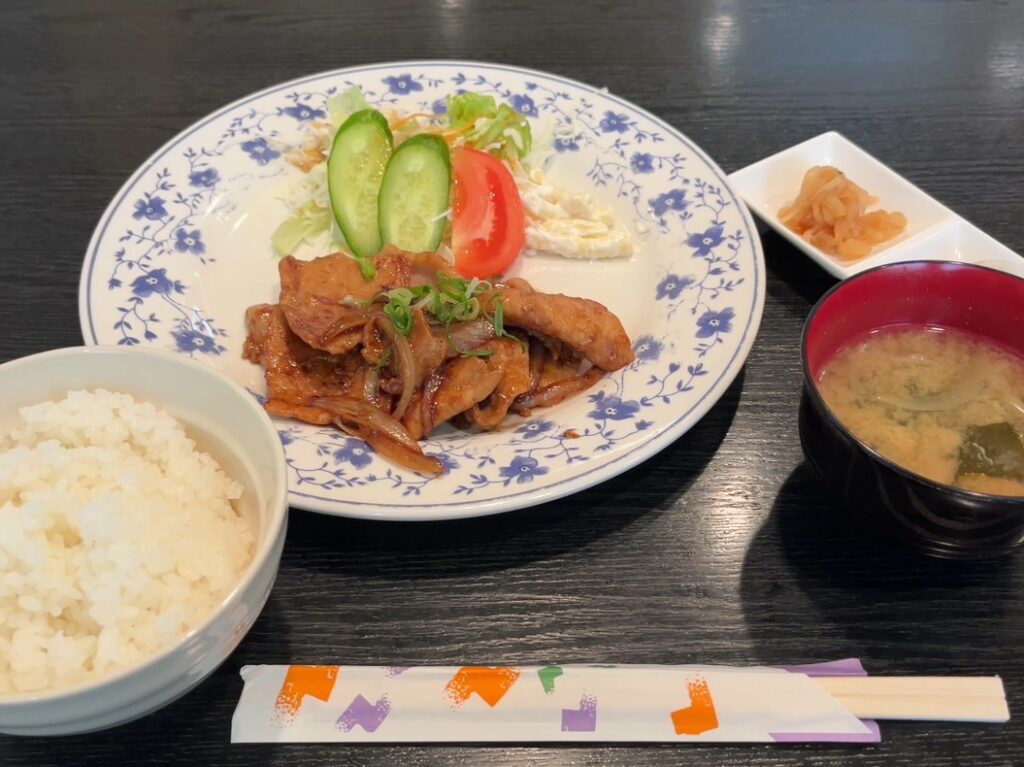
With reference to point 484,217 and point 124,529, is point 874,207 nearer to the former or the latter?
point 484,217

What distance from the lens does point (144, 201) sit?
9.07 feet

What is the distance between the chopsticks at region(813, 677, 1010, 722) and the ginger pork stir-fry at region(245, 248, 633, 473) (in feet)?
3.34

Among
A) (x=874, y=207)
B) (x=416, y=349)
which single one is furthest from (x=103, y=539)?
(x=874, y=207)

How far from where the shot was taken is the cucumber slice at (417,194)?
2.86m

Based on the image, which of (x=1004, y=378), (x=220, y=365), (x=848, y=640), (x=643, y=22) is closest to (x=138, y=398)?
(x=220, y=365)

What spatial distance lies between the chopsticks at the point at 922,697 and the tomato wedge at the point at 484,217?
67.3 inches

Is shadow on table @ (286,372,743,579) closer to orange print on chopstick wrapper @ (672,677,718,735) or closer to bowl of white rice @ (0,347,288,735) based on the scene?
bowl of white rice @ (0,347,288,735)


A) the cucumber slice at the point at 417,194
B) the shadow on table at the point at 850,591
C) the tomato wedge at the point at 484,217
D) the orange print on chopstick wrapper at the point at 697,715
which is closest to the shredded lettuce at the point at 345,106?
the cucumber slice at the point at 417,194

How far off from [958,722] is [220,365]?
6.65ft

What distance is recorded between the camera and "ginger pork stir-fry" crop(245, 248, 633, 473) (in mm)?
2180

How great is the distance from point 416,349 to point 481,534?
0.54 meters

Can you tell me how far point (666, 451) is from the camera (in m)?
2.17

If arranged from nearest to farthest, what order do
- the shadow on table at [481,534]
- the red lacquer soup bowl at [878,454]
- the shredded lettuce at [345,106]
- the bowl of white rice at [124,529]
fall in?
the bowl of white rice at [124,529]
the red lacquer soup bowl at [878,454]
the shadow on table at [481,534]
the shredded lettuce at [345,106]

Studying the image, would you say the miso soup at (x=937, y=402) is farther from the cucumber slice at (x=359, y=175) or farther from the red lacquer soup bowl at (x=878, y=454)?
the cucumber slice at (x=359, y=175)
